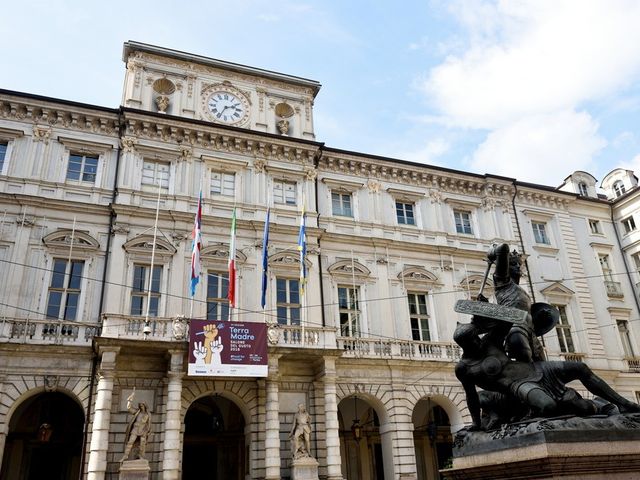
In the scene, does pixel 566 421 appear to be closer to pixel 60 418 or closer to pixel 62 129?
pixel 60 418

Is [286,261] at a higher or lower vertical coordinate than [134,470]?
higher

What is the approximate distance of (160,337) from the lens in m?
20.3

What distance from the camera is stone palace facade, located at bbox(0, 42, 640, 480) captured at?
2020cm

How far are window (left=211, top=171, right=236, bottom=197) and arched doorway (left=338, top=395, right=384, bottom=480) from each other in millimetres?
11038

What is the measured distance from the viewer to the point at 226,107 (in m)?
27.5

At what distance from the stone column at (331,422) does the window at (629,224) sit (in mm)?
22112

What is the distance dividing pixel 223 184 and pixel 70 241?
699cm

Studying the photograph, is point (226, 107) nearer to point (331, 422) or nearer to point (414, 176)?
point (414, 176)

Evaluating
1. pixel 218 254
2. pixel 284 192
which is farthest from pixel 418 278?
pixel 218 254

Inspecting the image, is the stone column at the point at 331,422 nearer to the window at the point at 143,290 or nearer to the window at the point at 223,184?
the window at the point at 143,290

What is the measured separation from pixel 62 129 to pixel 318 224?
39.3 ft

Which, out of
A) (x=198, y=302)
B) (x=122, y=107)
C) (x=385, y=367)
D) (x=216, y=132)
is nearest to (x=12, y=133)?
(x=122, y=107)

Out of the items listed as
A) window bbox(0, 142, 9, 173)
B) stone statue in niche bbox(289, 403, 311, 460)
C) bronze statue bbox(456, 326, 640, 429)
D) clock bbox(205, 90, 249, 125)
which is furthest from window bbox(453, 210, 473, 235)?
bronze statue bbox(456, 326, 640, 429)

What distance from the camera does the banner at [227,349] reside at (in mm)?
19656
